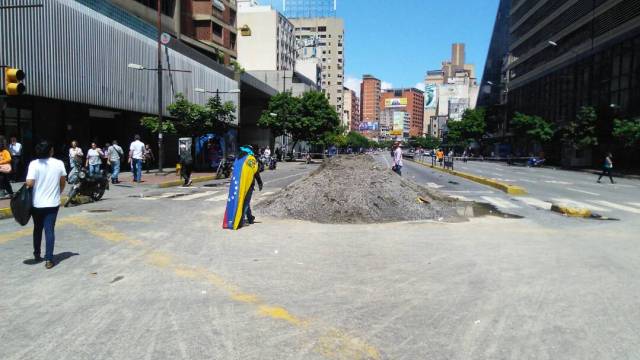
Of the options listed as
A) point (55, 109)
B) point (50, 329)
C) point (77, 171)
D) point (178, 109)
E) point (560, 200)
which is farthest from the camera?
point (178, 109)

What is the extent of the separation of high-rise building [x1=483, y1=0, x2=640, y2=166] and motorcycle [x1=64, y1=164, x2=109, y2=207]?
45997 mm

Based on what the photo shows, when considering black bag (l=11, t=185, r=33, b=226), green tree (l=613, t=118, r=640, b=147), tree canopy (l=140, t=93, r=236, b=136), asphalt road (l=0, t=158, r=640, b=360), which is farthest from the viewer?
green tree (l=613, t=118, r=640, b=147)

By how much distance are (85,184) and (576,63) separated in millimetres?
63248

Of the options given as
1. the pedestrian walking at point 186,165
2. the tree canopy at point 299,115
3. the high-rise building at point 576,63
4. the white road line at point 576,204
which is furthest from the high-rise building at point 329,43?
the white road line at point 576,204

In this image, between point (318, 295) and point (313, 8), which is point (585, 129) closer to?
point (318, 295)

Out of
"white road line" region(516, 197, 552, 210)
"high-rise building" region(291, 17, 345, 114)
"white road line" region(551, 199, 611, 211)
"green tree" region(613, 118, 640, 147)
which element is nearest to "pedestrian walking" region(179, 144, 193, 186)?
"white road line" region(516, 197, 552, 210)

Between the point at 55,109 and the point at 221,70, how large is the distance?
68.5ft

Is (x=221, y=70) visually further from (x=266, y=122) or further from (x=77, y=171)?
(x=77, y=171)

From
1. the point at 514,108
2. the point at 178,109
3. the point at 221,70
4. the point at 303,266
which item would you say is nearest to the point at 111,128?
the point at 178,109

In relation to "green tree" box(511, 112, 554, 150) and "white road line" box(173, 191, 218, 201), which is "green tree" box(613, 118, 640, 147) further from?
"white road line" box(173, 191, 218, 201)

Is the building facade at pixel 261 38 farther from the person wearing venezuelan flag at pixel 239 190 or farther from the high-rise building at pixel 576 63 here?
the person wearing venezuelan flag at pixel 239 190

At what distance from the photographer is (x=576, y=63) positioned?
206 feet

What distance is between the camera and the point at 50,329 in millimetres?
4453

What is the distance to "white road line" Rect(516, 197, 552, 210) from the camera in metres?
15.3
